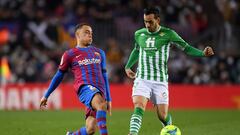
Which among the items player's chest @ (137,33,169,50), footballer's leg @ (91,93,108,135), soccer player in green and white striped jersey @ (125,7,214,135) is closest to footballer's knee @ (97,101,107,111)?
footballer's leg @ (91,93,108,135)

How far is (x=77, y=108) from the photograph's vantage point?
23.6 meters

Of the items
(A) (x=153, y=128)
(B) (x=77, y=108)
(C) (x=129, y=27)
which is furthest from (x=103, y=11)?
(A) (x=153, y=128)

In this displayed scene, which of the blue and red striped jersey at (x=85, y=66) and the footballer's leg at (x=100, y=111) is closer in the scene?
the footballer's leg at (x=100, y=111)

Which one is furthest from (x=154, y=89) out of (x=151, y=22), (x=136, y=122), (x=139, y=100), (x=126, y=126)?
(x=126, y=126)

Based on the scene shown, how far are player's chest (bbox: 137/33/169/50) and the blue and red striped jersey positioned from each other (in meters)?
1.23

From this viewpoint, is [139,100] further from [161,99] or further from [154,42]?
[154,42]

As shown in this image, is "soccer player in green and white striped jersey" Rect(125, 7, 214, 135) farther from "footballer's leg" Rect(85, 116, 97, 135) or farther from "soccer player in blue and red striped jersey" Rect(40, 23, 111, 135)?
"footballer's leg" Rect(85, 116, 97, 135)

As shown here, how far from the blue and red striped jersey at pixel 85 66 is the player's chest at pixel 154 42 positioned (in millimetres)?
1226

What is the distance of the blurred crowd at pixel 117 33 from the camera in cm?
2381

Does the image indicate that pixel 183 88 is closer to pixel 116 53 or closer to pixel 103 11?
pixel 116 53

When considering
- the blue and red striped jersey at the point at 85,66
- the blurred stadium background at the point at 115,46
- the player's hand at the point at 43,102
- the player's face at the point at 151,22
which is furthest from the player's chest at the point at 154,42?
the blurred stadium background at the point at 115,46

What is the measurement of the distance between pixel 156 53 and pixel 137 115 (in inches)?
46.5

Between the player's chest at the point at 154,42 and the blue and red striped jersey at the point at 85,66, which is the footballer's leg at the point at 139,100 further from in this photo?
the blue and red striped jersey at the point at 85,66

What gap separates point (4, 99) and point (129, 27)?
5.58m
